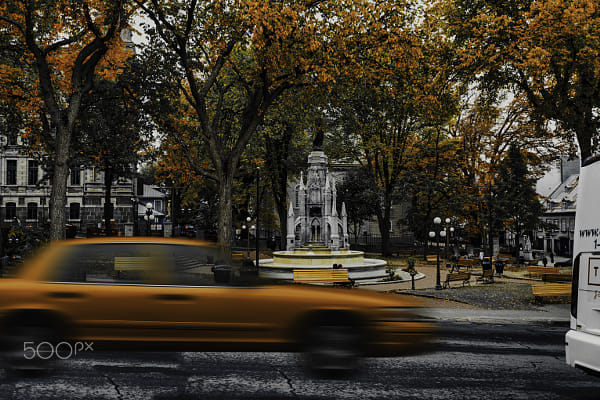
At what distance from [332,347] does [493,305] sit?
1103 cm

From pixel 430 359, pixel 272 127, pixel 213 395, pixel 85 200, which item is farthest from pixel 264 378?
pixel 85 200

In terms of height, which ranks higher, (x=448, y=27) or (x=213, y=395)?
(x=448, y=27)

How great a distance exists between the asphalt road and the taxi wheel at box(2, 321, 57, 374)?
21 cm

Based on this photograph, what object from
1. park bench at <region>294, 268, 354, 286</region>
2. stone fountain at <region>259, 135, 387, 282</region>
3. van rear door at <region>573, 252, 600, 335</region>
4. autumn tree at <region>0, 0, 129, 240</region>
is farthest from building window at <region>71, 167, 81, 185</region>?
van rear door at <region>573, 252, 600, 335</region>

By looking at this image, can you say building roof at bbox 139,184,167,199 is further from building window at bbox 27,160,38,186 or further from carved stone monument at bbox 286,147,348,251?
carved stone monument at bbox 286,147,348,251

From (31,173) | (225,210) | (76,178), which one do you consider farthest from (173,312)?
(31,173)

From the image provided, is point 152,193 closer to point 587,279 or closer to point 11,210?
point 11,210

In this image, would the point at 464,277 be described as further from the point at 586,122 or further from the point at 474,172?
the point at 474,172

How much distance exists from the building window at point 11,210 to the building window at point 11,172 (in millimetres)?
2577

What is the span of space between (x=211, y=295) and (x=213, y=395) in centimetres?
116

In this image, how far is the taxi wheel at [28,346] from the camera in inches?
246

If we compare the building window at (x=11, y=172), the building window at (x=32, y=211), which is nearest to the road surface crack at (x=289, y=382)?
the building window at (x=32, y=211)

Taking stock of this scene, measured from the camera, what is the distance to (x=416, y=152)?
145 feet

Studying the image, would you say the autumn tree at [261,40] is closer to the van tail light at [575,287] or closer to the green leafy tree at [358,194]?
the van tail light at [575,287]
